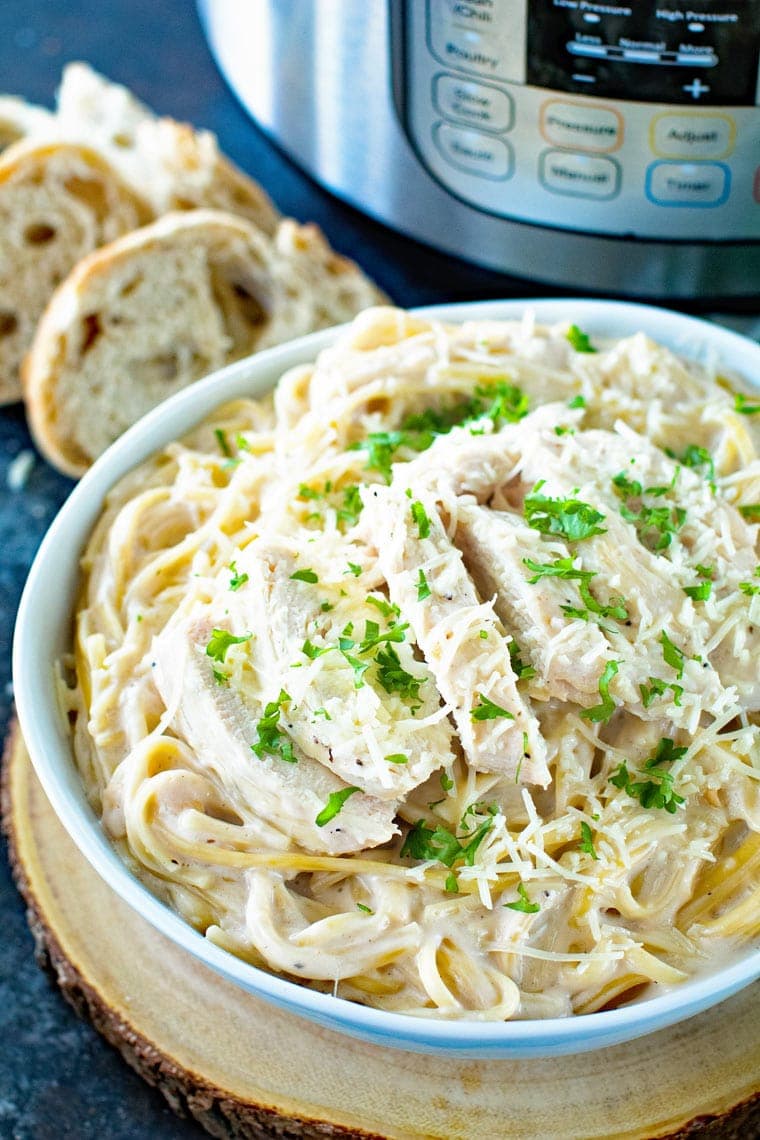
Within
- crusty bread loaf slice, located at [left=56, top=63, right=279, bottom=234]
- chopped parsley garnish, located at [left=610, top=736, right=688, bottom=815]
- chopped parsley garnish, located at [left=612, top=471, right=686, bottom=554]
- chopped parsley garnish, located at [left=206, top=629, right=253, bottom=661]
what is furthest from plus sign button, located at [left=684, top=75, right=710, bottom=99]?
chopped parsley garnish, located at [left=206, top=629, right=253, bottom=661]

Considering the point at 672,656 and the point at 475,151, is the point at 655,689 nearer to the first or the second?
the point at 672,656


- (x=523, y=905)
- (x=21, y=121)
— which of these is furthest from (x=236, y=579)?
(x=21, y=121)

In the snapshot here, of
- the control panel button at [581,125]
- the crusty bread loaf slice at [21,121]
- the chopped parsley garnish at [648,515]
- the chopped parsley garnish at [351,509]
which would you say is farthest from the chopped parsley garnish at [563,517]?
the crusty bread loaf slice at [21,121]

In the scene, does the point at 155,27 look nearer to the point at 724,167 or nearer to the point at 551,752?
the point at 724,167

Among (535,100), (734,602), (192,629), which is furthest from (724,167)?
(192,629)

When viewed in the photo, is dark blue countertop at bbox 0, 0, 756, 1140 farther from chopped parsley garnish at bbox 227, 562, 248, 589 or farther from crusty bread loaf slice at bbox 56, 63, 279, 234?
chopped parsley garnish at bbox 227, 562, 248, 589
